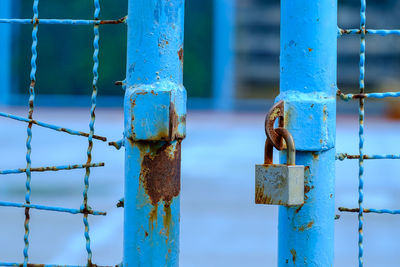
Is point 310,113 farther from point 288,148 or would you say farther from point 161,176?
point 161,176

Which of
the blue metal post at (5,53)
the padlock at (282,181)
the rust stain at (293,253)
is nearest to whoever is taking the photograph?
the padlock at (282,181)

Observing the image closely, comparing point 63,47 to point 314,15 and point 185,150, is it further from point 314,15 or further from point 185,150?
point 314,15

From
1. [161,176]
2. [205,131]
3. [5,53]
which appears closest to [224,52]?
[5,53]

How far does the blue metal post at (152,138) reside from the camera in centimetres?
136

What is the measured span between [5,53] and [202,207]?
14177 mm

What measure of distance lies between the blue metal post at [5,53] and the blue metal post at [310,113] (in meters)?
17.8

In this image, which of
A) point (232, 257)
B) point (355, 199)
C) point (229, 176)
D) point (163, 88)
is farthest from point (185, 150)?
point (163, 88)

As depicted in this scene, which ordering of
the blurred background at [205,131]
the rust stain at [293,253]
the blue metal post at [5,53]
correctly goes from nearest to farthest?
the rust stain at [293,253] → the blurred background at [205,131] → the blue metal post at [5,53]

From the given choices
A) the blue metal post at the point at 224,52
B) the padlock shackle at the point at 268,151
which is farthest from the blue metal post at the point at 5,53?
the padlock shackle at the point at 268,151

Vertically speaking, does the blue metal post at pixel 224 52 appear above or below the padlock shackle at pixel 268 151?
above

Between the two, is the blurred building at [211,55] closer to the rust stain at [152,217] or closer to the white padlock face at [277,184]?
the rust stain at [152,217]

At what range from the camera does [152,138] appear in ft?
4.41

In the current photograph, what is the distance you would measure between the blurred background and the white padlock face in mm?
2748

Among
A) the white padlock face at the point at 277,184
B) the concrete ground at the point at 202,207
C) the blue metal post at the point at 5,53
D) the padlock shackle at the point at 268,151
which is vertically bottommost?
the concrete ground at the point at 202,207
